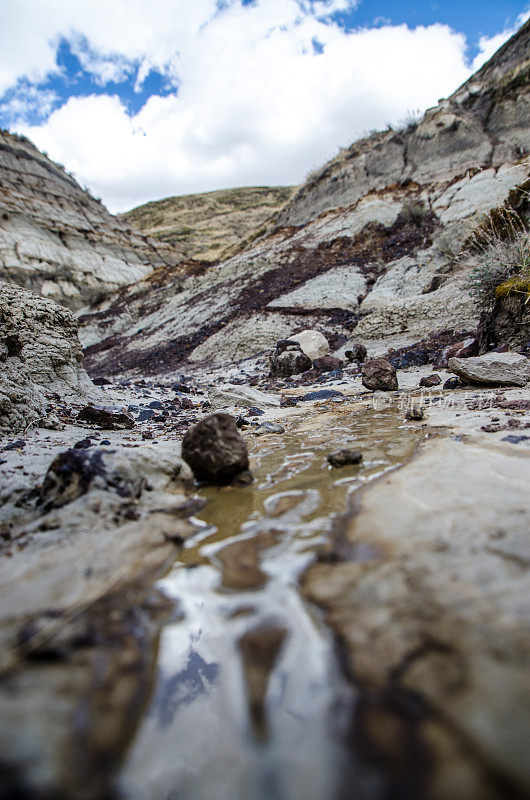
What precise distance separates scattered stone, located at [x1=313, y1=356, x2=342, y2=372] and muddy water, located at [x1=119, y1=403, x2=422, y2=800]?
7.03 metres

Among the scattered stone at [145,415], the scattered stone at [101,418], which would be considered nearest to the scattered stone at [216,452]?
the scattered stone at [101,418]

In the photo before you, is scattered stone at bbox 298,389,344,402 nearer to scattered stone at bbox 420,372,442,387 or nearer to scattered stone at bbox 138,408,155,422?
scattered stone at bbox 420,372,442,387

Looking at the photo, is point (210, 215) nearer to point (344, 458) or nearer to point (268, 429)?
point (268, 429)

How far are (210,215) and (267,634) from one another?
60822 mm


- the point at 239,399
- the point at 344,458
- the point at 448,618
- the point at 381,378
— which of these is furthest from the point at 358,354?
the point at 448,618

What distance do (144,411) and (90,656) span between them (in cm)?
473

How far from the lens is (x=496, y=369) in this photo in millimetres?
4746

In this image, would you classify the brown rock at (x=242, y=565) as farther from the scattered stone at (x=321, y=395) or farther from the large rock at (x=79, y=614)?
the scattered stone at (x=321, y=395)

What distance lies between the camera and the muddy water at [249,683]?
2.75ft

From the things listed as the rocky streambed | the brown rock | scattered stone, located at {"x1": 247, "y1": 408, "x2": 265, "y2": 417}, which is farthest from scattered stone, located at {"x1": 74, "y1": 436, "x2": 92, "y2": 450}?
scattered stone, located at {"x1": 247, "y1": 408, "x2": 265, "y2": 417}

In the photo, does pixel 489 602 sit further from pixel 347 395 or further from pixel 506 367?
pixel 347 395

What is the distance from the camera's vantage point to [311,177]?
923 inches

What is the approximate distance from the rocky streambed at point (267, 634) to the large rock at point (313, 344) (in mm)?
7902

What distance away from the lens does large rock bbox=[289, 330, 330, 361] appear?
10.1m
